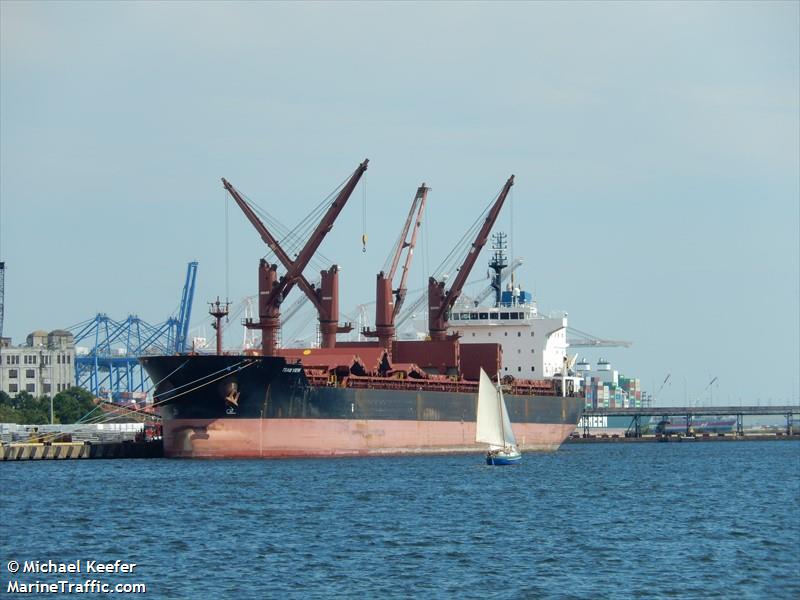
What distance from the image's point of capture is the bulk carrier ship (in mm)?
53406

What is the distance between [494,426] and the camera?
57281 millimetres

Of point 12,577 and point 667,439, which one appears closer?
point 12,577

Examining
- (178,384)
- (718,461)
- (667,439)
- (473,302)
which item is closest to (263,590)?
(178,384)

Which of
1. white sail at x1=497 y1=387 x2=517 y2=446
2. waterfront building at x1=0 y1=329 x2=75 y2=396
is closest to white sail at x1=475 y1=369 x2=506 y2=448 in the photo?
white sail at x1=497 y1=387 x2=517 y2=446

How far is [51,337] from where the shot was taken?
143375mm

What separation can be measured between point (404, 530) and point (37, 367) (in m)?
111

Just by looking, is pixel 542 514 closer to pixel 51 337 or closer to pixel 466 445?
pixel 466 445

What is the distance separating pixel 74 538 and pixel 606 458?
149 ft

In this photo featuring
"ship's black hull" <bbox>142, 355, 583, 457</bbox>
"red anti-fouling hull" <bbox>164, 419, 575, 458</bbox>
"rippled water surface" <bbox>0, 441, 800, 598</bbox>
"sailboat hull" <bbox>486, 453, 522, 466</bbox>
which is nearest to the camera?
"rippled water surface" <bbox>0, 441, 800, 598</bbox>

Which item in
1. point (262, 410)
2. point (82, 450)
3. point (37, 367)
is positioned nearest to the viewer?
point (262, 410)

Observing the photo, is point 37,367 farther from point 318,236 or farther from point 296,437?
point 296,437

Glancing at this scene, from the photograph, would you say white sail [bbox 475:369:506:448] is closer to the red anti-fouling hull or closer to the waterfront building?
the red anti-fouling hull

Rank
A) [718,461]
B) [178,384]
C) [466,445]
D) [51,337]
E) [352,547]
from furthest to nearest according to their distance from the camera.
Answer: [51,337] < [718,461] < [466,445] < [178,384] < [352,547]

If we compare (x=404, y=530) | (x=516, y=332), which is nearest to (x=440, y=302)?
(x=516, y=332)
